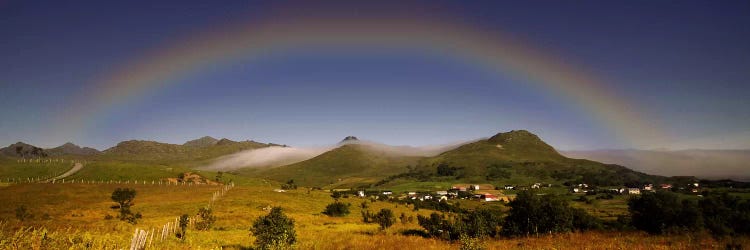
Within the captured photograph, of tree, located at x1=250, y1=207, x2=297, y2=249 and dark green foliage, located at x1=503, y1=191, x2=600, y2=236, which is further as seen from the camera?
dark green foliage, located at x1=503, y1=191, x2=600, y2=236

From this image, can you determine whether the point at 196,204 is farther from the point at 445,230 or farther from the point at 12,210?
the point at 445,230

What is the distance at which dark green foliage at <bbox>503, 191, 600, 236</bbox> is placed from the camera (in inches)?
1190

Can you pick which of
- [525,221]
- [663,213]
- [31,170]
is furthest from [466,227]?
[31,170]

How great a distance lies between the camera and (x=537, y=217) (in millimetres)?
30828

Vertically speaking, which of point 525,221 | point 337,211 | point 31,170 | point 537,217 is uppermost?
point 31,170

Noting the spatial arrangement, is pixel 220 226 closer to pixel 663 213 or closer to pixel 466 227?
pixel 466 227

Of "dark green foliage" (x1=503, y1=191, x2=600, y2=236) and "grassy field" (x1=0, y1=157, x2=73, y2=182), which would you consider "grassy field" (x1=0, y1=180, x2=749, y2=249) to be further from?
"grassy field" (x1=0, y1=157, x2=73, y2=182)

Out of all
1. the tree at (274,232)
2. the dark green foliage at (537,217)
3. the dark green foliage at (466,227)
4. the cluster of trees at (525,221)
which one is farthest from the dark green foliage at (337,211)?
the dark green foliage at (537,217)

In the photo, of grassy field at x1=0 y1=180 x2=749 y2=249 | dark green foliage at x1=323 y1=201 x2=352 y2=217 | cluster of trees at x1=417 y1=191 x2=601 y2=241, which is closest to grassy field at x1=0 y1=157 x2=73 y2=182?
grassy field at x1=0 y1=180 x2=749 y2=249

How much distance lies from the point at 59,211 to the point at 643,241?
79.4 m

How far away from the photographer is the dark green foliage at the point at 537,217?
30234 mm

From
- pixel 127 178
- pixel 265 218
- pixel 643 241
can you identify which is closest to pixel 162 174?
pixel 127 178

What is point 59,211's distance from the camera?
2542 inches

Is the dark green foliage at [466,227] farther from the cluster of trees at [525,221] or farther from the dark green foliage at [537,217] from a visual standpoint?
the dark green foliage at [537,217]
